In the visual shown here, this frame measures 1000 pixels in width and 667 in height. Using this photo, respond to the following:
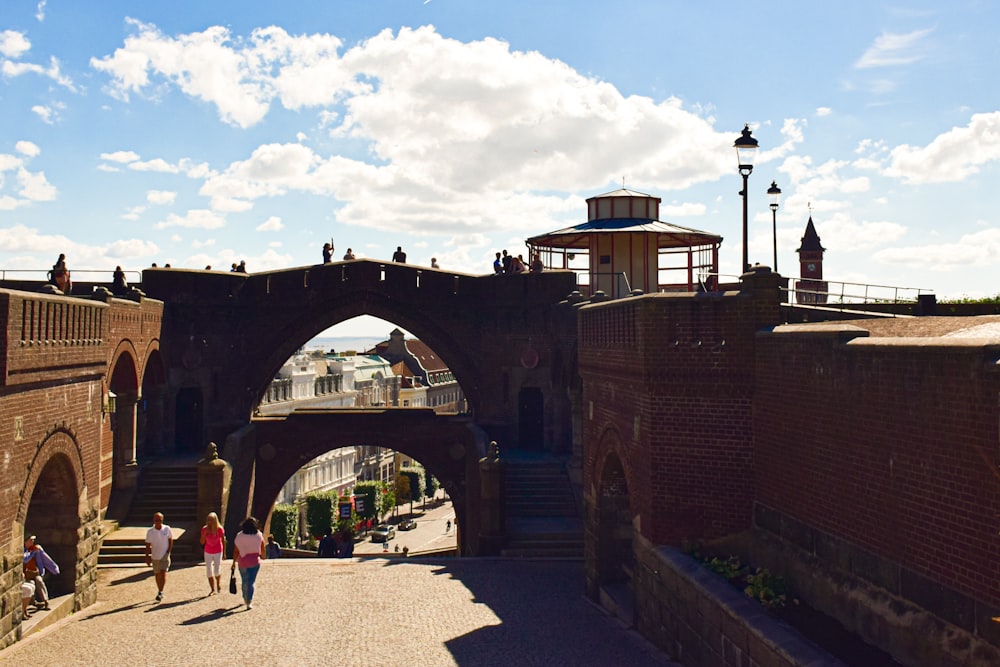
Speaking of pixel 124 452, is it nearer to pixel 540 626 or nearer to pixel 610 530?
pixel 610 530

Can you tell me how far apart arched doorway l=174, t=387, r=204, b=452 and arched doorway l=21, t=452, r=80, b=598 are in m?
13.2

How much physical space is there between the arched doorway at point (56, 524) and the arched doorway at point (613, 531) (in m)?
8.23

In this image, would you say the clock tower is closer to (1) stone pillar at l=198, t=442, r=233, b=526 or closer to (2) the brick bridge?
(2) the brick bridge

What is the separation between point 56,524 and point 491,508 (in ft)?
29.5

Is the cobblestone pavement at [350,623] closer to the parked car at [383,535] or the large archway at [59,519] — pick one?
the large archway at [59,519]

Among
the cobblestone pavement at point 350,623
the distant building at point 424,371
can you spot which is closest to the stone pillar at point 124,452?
the cobblestone pavement at point 350,623

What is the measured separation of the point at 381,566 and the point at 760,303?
9.64 meters

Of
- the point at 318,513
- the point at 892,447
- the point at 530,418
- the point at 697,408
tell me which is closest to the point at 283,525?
the point at 318,513

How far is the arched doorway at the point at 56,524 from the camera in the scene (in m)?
14.2

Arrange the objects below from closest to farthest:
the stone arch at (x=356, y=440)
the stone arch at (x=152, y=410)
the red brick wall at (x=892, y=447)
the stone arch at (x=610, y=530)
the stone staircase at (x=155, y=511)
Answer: the red brick wall at (x=892, y=447) < the stone arch at (x=610, y=530) < the stone staircase at (x=155, y=511) < the stone arch at (x=152, y=410) < the stone arch at (x=356, y=440)

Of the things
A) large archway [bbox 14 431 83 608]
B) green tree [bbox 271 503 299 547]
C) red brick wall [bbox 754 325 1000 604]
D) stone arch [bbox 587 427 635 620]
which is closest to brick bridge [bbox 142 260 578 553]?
stone arch [bbox 587 427 635 620]

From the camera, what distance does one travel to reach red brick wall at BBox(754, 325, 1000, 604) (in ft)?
24.8

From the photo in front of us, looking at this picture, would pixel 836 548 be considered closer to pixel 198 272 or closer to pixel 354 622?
pixel 354 622

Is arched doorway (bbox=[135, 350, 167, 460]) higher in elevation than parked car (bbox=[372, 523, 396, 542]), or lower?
higher
